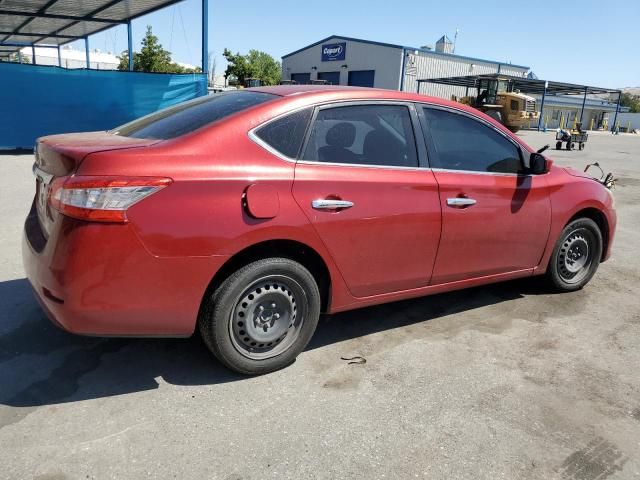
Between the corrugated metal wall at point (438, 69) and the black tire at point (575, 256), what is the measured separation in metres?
42.0

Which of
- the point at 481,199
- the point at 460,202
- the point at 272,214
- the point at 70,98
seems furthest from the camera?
the point at 70,98

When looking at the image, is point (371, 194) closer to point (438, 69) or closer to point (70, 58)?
point (438, 69)

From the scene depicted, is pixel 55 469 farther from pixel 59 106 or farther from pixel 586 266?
pixel 59 106

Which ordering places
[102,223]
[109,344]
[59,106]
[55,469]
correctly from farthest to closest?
[59,106] → [109,344] → [102,223] → [55,469]

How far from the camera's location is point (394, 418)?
2795 mm

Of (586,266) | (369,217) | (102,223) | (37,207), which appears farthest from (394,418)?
(586,266)

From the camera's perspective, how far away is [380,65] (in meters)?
45.2

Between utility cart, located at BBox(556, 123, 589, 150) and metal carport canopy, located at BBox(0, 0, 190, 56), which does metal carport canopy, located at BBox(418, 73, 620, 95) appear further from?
metal carport canopy, located at BBox(0, 0, 190, 56)

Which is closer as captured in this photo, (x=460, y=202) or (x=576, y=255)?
(x=460, y=202)

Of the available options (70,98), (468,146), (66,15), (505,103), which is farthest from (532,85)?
(468,146)

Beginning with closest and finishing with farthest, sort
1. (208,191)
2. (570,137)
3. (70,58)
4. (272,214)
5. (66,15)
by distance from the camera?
(208,191) → (272,214) → (66,15) → (570,137) → (70,58)

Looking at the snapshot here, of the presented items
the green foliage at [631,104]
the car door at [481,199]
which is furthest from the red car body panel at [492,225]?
the green foliage at [631,104]

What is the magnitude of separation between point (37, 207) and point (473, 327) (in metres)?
3.14

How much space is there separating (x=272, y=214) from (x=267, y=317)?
655 mm
